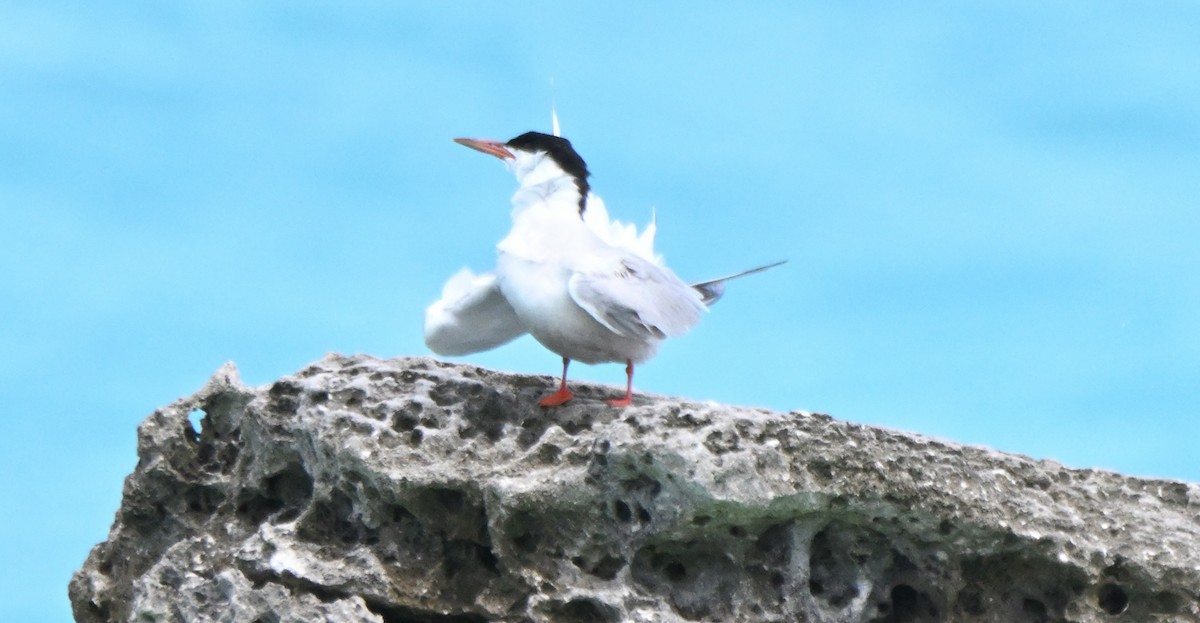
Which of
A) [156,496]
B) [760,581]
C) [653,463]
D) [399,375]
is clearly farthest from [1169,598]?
[156,496]

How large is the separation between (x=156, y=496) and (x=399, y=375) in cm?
137

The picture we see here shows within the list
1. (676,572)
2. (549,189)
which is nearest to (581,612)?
(676,572)

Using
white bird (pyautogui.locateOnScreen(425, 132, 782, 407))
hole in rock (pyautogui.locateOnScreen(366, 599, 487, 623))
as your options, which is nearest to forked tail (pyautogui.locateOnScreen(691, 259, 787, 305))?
white bird (pyautogui.locateOnScreen(425, 132, 782, 407))

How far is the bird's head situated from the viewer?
746 cm

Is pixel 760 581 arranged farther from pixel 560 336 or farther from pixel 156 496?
pixel 156 496

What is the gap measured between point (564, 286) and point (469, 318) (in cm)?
81

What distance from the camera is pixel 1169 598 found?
605 cm

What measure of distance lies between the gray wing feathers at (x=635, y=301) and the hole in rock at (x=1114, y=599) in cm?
198

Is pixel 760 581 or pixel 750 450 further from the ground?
pixel 750 450

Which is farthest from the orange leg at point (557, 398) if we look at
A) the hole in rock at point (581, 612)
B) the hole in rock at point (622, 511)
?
the hole in rock at point (581, 612)

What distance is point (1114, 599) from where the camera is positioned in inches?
239

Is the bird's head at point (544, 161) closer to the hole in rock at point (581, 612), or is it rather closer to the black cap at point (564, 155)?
the black cap at point (564, 155)

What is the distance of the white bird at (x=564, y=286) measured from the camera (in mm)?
6609

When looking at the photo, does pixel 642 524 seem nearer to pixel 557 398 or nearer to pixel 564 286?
pixel 557 398
